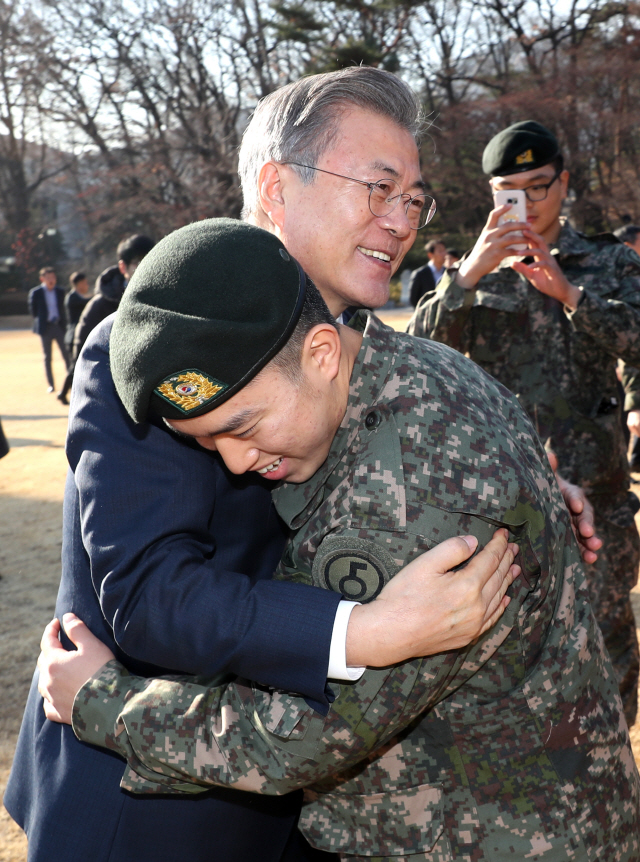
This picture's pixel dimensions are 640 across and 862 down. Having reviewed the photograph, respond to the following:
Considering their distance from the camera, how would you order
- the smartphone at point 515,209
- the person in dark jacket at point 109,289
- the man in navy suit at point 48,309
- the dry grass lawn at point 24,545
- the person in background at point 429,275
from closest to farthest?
the smartphone at point 515,209, the dry grass lawn at point 24,545, the person in dark jacket at point 109,289, the person in background at point 429,275, the man in navy suit at point 48,309

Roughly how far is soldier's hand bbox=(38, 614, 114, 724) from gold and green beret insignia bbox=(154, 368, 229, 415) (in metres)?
0.55

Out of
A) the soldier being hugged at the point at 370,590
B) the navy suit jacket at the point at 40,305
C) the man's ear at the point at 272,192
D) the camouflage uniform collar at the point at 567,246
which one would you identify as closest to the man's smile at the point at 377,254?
the man's ear at the point at 272,192

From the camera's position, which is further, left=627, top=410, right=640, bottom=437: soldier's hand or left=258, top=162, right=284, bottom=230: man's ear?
left=627, top=410, right=640, bottom=437: soldier's hand

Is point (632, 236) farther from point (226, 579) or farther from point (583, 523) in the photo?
point (226, 579)

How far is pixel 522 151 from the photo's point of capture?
374 centimetres

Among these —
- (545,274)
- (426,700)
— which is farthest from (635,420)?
(426,700)

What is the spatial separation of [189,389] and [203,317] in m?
0.13

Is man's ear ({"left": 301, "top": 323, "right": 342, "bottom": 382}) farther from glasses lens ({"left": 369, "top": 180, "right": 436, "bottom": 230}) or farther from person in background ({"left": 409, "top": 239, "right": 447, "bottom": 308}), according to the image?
person in background ({"left": 409, "top": 239, "right": 447, "bottom": 308})

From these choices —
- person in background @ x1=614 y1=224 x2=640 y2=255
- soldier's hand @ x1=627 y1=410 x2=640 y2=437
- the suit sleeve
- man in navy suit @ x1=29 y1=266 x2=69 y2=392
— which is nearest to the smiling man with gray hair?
the suit sleeve

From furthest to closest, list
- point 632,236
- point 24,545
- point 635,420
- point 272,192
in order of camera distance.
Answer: point 632,236, point 24,545, point 635,420, point 272,192

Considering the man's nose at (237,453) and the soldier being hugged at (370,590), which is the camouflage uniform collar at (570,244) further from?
the man's nose at (237,453)

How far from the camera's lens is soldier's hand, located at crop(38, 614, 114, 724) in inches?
61.2

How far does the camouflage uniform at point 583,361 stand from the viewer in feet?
11.4

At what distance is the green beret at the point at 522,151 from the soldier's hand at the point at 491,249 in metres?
0.31
